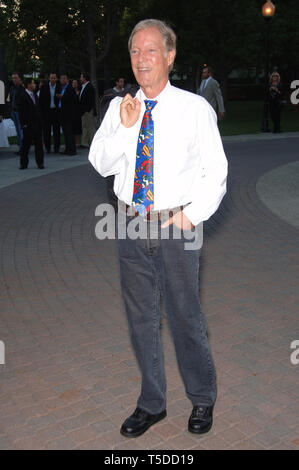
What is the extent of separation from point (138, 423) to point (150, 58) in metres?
1.97

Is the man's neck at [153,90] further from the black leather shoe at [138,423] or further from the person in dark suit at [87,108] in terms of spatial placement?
the person in dark suit at [87,108]

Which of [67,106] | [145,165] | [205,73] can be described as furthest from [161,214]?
[205,73]

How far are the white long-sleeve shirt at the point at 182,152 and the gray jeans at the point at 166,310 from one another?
0.69 feet

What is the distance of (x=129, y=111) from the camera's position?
2.92 meters

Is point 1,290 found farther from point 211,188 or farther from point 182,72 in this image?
point 182,72

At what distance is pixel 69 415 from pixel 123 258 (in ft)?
3.60

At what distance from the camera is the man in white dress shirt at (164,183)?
9.55 feet

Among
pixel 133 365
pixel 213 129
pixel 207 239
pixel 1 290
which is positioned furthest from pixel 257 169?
pixel 213 129

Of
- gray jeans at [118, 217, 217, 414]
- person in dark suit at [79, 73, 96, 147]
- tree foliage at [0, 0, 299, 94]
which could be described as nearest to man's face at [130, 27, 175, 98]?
gray jeans at [118, 217, 217, 414]

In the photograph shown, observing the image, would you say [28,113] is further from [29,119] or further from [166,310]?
[166,310]

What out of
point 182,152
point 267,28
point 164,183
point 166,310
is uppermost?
point 267,28

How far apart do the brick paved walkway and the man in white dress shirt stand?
53cm

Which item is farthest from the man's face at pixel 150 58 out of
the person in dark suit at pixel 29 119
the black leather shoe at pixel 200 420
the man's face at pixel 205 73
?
the man's face at pixel 205 73

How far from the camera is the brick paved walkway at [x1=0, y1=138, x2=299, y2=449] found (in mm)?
3354
